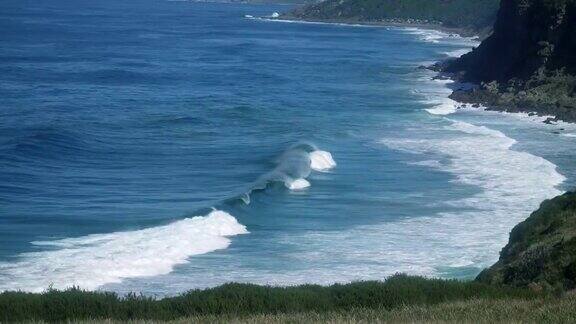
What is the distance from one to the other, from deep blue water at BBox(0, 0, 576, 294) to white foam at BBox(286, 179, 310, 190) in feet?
0.47

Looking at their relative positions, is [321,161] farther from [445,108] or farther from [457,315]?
[457,315]

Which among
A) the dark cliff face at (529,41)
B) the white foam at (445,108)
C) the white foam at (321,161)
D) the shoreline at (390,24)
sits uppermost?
the dark cliff face at (529,41)

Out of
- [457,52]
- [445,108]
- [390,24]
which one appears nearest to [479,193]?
[445,108]

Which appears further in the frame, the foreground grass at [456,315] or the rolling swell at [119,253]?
the rolling swell at [119,253]

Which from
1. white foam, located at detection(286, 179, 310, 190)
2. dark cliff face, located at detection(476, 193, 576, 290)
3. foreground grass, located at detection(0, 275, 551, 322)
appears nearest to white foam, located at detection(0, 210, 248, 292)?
white foam, located at detection(286, 179, 310, 190)

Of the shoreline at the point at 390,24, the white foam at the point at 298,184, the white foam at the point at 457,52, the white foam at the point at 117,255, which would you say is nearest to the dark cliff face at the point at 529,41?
the white foam at the point at 457,52

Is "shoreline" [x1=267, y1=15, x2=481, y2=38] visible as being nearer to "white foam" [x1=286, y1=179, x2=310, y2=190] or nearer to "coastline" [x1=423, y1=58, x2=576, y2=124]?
"coastline" [x1=423, y1=58, x2=576, y2=124]

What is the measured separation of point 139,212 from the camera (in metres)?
29.6

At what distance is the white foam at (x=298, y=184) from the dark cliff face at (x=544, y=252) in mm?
11900

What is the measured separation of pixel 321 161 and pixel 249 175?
3262 mm

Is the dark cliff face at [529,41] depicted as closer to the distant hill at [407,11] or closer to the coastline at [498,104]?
the coastline at [498,104]

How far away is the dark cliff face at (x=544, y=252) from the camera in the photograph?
54.8ft

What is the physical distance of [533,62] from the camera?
199ft

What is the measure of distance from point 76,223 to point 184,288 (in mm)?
7012
